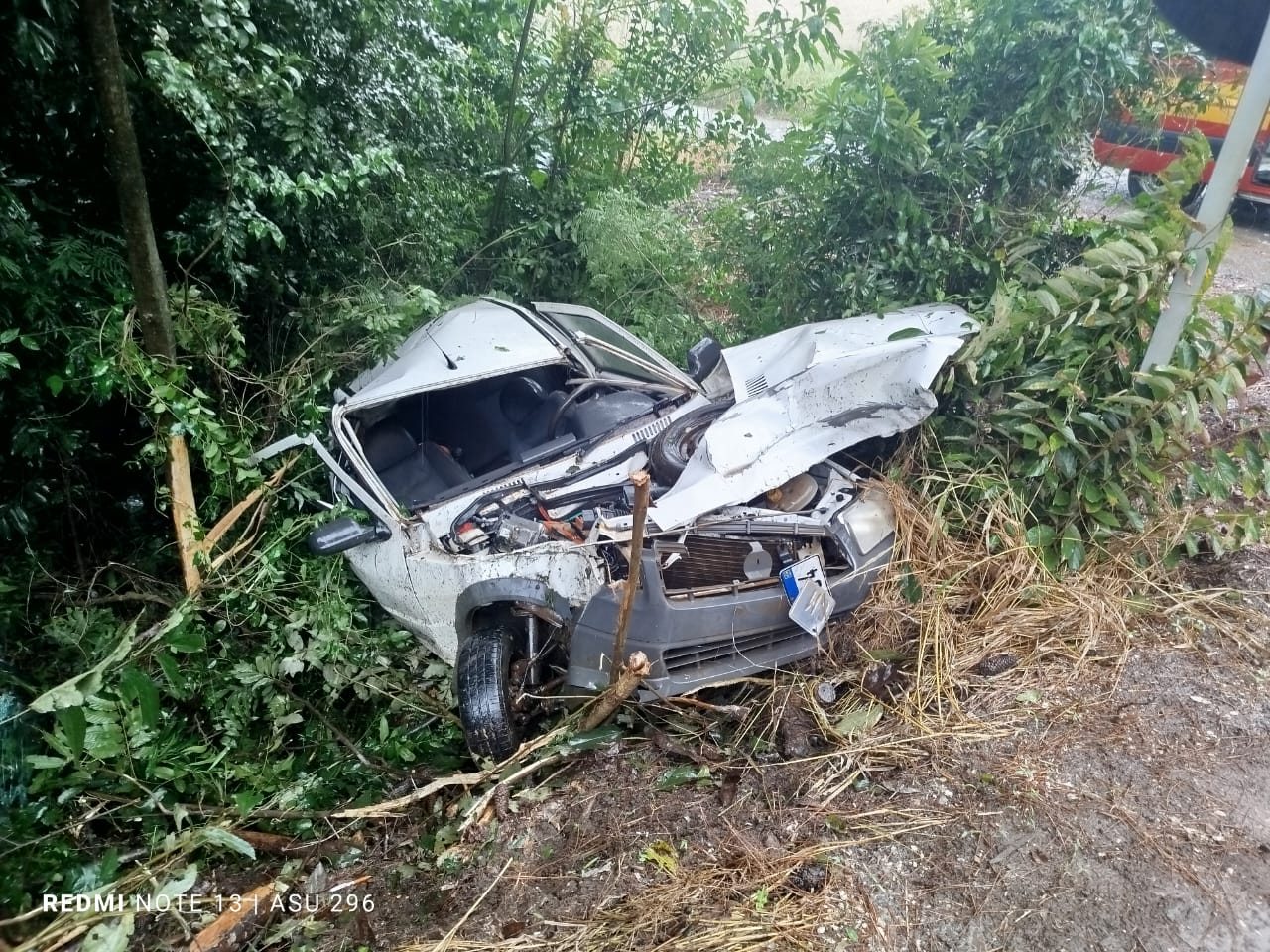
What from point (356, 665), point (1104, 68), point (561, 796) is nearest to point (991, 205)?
point (1104, 68)

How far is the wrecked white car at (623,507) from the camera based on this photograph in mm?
2938

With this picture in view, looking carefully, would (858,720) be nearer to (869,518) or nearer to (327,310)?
(869,518)

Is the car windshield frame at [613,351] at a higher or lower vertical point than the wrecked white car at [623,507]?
higher

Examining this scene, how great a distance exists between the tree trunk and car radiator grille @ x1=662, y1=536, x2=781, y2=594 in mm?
2111

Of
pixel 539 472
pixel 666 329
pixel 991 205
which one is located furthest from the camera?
pixel 666 329

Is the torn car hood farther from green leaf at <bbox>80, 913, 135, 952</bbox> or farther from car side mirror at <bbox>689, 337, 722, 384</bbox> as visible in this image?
green leaf at <bbox>80, 913, 135, 952</bbox>

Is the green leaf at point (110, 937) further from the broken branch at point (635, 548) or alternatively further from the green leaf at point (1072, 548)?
the green leaf at point (1072, 548)

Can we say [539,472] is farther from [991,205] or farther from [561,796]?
[991,205]

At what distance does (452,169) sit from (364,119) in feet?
3.23

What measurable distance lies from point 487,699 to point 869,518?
70.1 inches

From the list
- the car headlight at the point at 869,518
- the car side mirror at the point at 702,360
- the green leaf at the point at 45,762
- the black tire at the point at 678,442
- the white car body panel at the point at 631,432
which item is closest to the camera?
the green leaf at the point at 45,762

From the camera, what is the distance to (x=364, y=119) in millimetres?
4090

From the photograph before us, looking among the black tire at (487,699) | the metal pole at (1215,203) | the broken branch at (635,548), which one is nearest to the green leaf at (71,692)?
the black tire at (487,699)

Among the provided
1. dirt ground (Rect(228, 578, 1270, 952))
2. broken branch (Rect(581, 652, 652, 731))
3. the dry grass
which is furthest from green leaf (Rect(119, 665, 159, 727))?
broken branch (Rect(581, 652, 652, 731))
